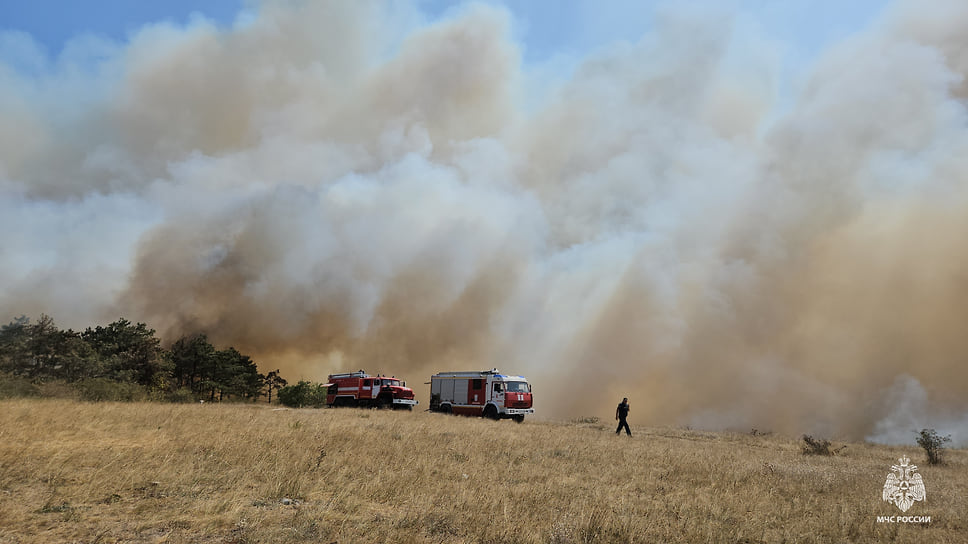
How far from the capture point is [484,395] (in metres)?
34.7

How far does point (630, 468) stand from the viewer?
1379 centimetres

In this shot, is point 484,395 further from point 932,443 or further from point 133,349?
point 133,349

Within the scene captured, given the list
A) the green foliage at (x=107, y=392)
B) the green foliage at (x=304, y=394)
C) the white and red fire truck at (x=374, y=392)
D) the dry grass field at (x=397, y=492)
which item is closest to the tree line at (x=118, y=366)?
the green foliage at (x=107, y=392)

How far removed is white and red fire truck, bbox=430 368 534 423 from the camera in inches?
1315

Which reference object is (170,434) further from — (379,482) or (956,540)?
(956,540)

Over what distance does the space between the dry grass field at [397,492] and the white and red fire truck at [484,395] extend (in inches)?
662

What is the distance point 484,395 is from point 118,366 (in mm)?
32572

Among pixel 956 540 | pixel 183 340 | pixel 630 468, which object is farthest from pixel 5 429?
pixel 183 340

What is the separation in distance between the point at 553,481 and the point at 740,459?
29.0 feet

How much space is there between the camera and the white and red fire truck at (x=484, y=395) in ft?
110

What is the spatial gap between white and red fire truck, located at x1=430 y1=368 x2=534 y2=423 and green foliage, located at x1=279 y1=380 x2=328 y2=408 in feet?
51.4

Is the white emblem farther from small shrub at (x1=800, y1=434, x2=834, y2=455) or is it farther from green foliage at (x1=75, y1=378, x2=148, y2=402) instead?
green foliage at (x1=75, y1=378, x2=148, y2=402)

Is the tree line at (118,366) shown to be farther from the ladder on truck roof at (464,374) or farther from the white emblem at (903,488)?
the white emblem at (903,488)

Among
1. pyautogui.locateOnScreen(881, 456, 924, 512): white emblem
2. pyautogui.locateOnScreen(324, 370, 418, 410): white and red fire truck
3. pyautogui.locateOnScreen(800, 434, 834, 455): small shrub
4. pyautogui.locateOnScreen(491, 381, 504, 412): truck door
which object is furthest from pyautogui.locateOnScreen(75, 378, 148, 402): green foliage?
pyautogui.locateOnScreen(800, 434, 834, 455): small shrub
